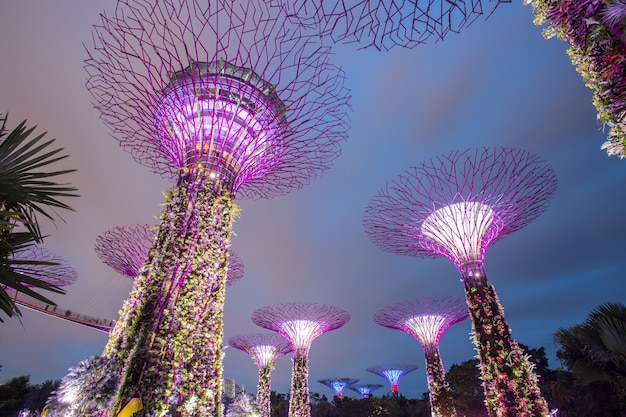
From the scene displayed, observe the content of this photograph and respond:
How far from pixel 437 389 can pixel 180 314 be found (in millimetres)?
18074

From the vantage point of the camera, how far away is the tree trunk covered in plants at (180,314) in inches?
232

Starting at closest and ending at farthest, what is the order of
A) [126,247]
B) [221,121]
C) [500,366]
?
[221,121] < [500,366] < [126,247]

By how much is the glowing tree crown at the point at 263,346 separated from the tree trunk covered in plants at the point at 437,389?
1210 cm

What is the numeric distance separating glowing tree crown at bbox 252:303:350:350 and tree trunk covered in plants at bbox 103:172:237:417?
16.3 m

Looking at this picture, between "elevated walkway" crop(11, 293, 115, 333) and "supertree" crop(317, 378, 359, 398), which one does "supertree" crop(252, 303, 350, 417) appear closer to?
"elevated walkway" crop(11, 293, 115, 333)

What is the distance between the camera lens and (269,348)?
2847cm

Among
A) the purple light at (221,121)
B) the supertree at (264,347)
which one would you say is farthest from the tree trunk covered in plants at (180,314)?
the supertree at (264,347)

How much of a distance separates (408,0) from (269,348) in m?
29.1

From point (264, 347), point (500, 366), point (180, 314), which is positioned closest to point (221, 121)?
point (180, 314)

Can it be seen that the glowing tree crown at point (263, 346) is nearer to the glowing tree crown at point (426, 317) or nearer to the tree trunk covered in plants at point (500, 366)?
the glowing tree crown at point (426, 317)

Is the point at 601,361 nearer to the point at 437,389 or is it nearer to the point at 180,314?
the point at 180,314

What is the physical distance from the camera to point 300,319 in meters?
23.1

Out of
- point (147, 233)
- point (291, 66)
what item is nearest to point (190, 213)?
point (291, 66)

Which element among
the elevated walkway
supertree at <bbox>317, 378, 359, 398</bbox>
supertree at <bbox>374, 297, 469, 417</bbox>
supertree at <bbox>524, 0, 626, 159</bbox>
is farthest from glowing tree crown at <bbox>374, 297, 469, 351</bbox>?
supertree at <bbox>317, 378, 359, 398</bbox>
